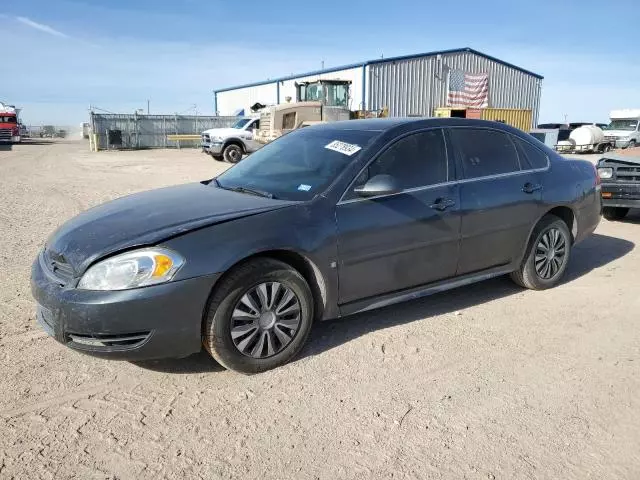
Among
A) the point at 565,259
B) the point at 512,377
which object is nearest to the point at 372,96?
the point at 565,259

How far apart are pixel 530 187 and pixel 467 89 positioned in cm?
3442

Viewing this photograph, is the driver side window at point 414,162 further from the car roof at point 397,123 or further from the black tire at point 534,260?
the black tire at point 534,260

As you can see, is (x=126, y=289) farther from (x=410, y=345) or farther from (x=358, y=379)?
(x=410, y=345)

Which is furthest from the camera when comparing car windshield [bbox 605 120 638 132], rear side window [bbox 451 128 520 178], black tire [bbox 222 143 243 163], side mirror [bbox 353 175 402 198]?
car windshield [bbox 605 120 638 132]

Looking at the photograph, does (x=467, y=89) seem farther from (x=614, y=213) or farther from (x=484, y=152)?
(x=484, y=152)

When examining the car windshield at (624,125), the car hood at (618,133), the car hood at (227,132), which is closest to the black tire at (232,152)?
the car hood at (227,132)

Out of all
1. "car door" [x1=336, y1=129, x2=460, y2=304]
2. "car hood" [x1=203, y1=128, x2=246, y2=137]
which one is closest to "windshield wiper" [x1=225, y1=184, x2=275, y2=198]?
"car door" [x1=336, y1=129, x2=460, y2=304]

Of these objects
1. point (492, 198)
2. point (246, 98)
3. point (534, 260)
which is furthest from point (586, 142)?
point (246, 98)

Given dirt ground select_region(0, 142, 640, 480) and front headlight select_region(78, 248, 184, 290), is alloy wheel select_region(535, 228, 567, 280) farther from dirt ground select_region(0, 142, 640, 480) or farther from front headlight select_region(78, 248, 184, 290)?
front headlight select_region(78, 248, 184, 290)

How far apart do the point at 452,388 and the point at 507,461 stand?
2.30 feet

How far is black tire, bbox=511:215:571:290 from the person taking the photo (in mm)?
4855

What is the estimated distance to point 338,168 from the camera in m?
3.84

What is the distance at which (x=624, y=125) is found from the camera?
100 feet

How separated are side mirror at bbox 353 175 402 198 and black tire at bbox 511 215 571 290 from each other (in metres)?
1.84
